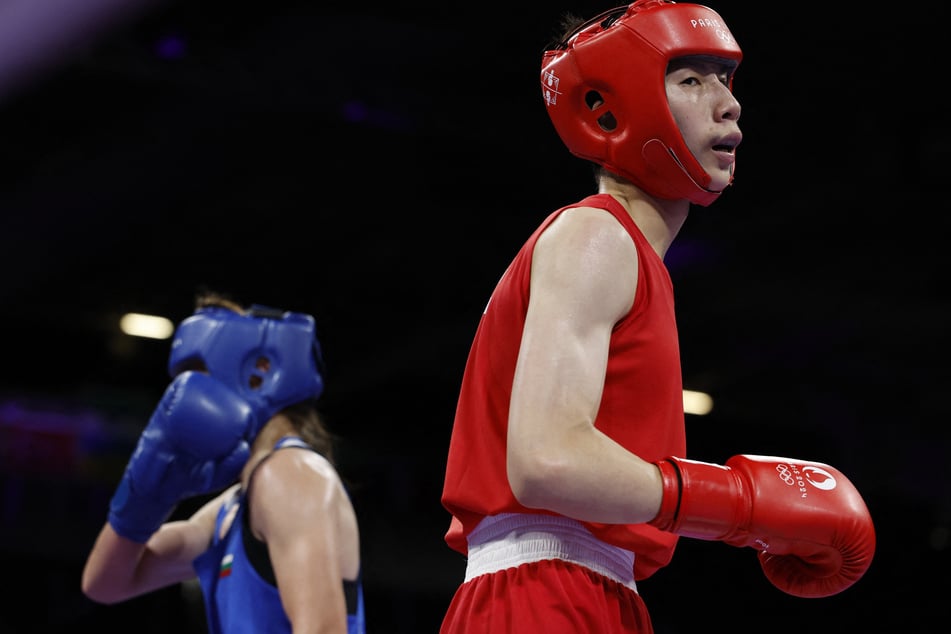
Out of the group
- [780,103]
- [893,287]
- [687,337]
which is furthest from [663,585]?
[780,103]

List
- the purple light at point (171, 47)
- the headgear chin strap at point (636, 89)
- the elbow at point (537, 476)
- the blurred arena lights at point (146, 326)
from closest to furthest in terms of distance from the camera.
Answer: the elbow at point (537, 476) < the headgear chin strap at point (636, 89) < the purple light at point (171, 47) < the blurred arena lights at point (146, 326)

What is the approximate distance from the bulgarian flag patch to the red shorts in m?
1.30

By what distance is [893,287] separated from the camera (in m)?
7.85

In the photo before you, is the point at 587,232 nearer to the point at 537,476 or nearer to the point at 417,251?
the point at 537,476

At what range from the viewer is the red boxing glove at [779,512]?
1.46m

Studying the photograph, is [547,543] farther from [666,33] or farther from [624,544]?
[666,33]

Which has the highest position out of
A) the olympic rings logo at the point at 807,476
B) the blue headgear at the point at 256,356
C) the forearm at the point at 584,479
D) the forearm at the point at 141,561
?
the blue headgear at the point at 256,356

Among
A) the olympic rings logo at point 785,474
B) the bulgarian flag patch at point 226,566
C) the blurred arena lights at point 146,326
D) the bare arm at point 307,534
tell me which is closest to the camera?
the olympic rings logo at point 785,474

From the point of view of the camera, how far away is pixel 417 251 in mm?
7996

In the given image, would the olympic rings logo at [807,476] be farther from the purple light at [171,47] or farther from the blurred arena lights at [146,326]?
the blurred arena lights at [146,326]

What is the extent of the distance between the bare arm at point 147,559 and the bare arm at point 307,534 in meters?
0.43

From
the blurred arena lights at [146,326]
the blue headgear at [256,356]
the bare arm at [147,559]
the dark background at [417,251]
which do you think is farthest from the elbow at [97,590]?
the blurred arena lights at [146,326]

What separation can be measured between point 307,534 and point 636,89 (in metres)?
1.30

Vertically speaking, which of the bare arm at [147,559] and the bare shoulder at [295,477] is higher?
the bare shoulder at [295,477]
